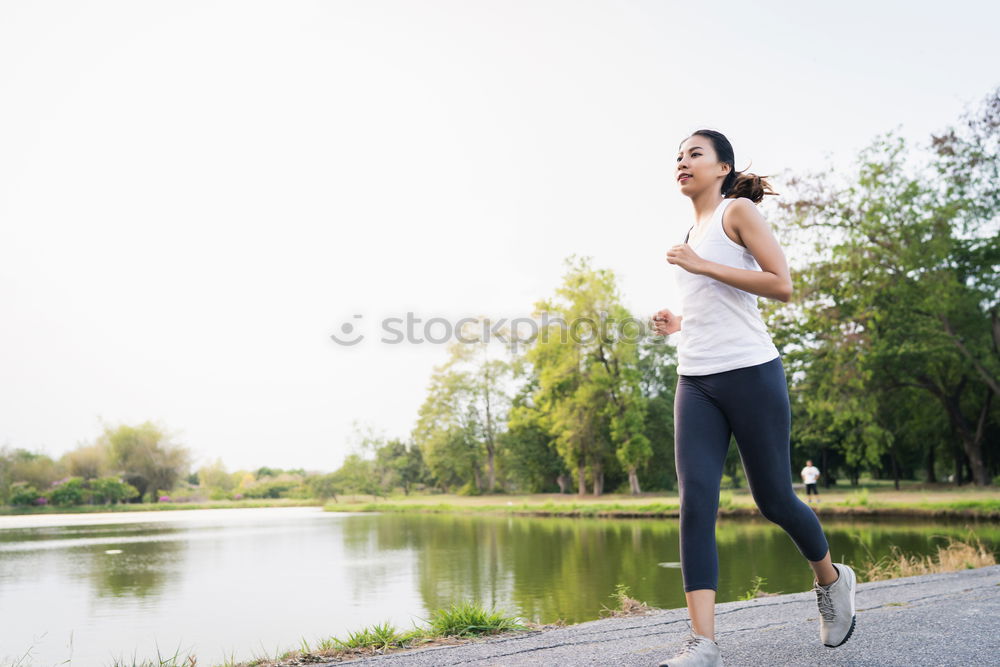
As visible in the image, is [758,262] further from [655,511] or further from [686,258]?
[655,511]

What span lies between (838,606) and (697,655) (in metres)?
0.68

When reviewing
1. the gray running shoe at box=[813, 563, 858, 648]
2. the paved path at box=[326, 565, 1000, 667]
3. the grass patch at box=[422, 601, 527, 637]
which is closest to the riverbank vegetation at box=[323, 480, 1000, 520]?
the paved path at box=[326, 565, 1000, 667]

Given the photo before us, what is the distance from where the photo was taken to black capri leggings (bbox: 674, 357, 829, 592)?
2.17 metres

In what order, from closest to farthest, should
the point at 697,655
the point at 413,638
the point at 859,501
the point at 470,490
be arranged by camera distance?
the point at 697,655 → the point at 413,638 → the point at 859,501 → the point at 470,490

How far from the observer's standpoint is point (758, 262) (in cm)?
229

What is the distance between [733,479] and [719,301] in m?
39.8

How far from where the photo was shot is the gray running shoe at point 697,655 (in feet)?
6.51

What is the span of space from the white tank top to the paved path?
96 cm

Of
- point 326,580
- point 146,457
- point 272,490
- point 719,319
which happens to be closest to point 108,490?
point 146,457

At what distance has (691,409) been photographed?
2.27 metres

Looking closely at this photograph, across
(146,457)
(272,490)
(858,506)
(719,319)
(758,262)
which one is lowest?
(272,490)

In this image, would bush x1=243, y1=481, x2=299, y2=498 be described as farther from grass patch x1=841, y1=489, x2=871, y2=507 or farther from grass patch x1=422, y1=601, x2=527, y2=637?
grass patch x1=422, y1=601, x2=527, y2=637

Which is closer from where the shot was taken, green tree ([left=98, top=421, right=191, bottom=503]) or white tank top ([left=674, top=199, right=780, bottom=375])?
white tank top ([left=674, top=199, right=780, bottom=375])

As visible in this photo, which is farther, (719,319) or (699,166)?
(699,166)
